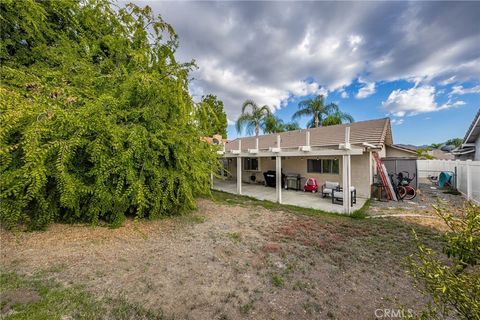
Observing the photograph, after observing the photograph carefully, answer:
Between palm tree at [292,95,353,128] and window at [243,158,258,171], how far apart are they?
28.4 ft

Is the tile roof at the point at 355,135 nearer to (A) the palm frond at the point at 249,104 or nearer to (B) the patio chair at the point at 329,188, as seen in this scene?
(B) the patio chair at the point at 329,188

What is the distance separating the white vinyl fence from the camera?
25.9ft

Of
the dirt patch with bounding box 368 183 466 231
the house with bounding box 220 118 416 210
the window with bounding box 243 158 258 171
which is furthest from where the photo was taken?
the window with bounding box 243 158 258 171

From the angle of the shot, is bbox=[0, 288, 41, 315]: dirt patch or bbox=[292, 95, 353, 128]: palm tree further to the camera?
bbox=[292, 95, 353, 128]: palm tree

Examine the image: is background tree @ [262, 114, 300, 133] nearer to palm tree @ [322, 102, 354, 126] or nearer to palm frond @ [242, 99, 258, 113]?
palm frond @ [242, 99, 258, 113]

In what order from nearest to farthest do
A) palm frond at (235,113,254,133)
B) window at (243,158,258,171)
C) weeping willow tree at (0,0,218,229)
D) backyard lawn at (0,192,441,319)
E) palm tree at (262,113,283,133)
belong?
backyard lawn at (0,192,441,319) → weeping willow tree at (0,0,218,229) → window at (243,158,258,171) → palm frond at (235,113,254,133) → palm tree at (262,113,283,133)

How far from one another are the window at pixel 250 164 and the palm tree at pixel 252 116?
500 centimetres

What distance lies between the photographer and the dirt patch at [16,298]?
242 centimetres

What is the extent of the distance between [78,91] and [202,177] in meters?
3.79

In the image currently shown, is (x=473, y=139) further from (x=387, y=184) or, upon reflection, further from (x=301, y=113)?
(x=301, y=113)

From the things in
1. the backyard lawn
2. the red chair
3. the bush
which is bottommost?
the backyard lawn

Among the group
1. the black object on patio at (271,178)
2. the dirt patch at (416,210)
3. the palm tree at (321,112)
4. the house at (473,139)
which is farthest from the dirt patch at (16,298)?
the palm tree at (321,112)

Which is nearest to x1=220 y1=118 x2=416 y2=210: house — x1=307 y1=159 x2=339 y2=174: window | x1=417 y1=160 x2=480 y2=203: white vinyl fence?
x1=307 y1=159 x2=339 y2=174: window

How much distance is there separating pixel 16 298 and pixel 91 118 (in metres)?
3.18
